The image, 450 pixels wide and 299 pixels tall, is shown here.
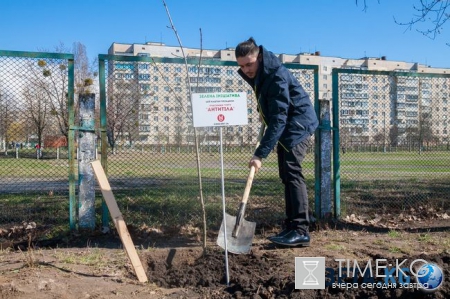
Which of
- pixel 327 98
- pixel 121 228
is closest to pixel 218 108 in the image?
pixel 121 228

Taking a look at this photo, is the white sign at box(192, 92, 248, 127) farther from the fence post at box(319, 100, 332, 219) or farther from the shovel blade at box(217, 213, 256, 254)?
the fence post at box(319, 100, 332, 219)

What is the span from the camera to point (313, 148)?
20.0 ft

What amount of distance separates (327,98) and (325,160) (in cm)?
92

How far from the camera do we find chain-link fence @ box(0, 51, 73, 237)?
5270 mm

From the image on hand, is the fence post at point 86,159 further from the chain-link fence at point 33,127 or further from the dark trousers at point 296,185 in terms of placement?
the dark trousers at point 296,185

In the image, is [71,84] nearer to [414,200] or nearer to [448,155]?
[414,200]

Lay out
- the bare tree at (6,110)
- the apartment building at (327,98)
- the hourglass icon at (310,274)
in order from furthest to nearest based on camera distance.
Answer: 1. the apartment building at (327,98)
2. the bare tree at (6,110)
3. the hourglass icon at (310,274)

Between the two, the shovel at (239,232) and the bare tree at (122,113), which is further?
the bare tree at (122,113)

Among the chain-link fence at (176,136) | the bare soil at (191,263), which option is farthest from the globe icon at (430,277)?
the chain-link fence at (176,136)

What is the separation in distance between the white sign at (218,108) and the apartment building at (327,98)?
94cm

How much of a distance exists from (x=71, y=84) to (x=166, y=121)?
4.29ft

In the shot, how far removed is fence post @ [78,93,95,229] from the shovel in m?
2.01

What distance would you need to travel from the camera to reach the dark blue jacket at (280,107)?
4.16m

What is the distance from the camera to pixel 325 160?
5.96m
